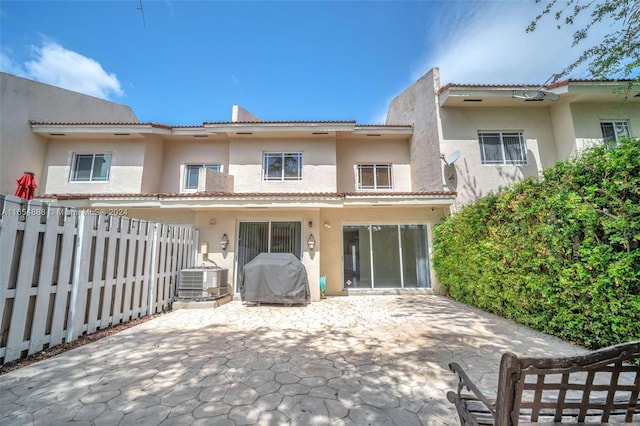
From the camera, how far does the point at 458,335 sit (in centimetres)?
552

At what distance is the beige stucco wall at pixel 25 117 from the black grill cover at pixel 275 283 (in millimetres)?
11282

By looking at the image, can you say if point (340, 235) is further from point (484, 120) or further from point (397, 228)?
point (484, 120)

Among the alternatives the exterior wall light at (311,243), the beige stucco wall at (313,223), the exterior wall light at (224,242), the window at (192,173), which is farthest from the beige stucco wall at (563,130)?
the window at (192,173)

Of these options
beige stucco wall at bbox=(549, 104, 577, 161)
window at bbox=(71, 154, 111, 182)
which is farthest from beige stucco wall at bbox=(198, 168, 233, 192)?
beige stucco wall at bbox=(549, 104, 577, 161)

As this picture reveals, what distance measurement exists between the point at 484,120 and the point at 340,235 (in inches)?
326

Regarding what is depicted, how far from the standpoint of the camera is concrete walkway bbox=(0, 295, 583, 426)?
2826 millimetres

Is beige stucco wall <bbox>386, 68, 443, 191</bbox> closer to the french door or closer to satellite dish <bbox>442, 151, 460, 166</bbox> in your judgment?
satellite dish <bbox>442, 151, 460, 166</bbox>

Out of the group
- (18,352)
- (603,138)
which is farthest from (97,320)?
(603,138)

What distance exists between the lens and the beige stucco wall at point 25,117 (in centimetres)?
1040

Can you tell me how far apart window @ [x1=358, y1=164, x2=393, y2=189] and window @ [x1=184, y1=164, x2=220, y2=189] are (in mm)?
7053

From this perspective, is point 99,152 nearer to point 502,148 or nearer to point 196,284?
point 196,284

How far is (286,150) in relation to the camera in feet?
38.3

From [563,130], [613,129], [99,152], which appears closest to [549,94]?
[563,130]

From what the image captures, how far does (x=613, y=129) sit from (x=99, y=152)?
22884 millimetres
